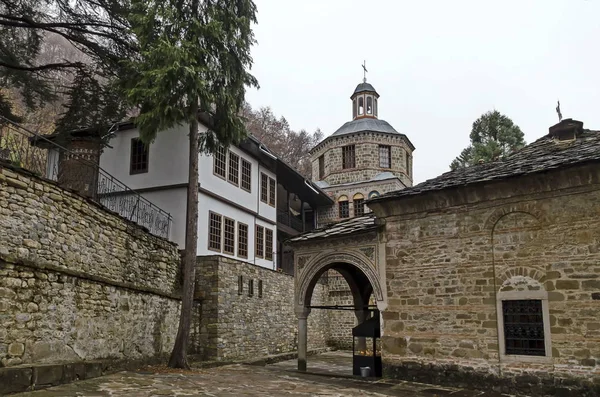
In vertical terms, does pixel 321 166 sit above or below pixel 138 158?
above

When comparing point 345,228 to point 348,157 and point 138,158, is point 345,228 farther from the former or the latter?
point 348,157

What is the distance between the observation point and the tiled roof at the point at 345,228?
40.1ft

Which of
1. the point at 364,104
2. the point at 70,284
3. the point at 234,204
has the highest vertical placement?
the point at 364,104

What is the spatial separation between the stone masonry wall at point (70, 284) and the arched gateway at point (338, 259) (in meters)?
3.44

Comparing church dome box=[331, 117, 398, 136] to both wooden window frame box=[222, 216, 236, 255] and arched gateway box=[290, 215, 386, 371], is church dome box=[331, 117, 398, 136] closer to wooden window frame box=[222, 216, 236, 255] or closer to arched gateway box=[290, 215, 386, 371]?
wooden window frame box=[222, 216, 236, 255]

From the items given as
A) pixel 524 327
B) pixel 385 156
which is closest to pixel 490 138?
pixel 385 156

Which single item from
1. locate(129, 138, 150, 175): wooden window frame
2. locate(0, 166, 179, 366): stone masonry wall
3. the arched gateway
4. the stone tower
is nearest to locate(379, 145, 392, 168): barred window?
the stone tower

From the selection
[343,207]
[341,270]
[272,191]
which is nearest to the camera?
[341,270]

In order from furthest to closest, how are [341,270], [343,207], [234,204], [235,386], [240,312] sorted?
[343,207]
[234,204]
[240,312]
[341,270]
[235,386]

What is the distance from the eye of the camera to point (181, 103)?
12.7 meters

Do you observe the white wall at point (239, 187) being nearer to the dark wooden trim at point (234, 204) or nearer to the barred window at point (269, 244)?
the dark wooden trim at point (234, 204)

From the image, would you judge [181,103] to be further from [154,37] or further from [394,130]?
[394,130]

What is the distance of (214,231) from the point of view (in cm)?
1669

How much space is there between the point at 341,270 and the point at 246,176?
6.49 metres
